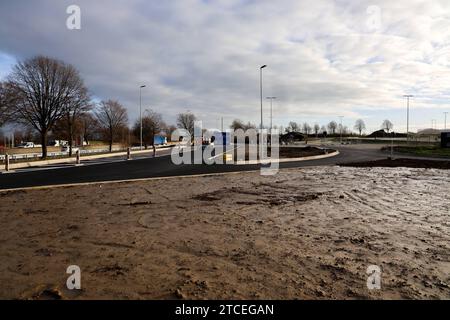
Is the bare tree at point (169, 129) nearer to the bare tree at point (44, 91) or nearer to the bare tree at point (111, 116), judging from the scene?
the bare tree at point (111, 116)

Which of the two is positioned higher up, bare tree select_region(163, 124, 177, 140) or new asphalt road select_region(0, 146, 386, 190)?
bare tree select_region(163, 124, 177, 140)

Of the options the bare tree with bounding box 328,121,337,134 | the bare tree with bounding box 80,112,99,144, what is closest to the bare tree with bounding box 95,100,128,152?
the bare tree with bounding box 80,112,99,144

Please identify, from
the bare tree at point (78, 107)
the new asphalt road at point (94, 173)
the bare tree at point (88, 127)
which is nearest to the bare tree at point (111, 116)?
the bare tree at point (88, 127)

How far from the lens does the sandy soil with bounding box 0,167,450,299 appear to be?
14.9 feet

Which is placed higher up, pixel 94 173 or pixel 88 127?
pixel 88 127

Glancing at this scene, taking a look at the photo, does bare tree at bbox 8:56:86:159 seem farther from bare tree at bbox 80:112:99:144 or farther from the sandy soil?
the sandy soil

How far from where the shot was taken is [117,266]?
5.28m

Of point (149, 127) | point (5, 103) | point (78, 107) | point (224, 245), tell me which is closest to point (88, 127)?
point (149, 127)

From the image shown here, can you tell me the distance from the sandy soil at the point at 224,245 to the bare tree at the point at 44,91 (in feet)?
104

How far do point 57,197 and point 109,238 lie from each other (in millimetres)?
6285

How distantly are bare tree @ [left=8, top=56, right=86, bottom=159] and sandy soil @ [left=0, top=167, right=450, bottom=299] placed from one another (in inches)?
1244

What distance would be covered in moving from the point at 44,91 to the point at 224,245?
136 feet

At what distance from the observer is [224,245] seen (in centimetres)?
645

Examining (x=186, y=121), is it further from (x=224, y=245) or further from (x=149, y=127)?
(x=224, y=245)
